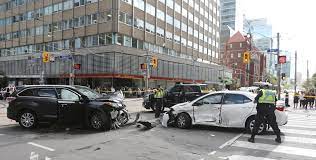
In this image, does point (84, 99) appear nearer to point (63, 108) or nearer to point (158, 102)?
point (63, 108)

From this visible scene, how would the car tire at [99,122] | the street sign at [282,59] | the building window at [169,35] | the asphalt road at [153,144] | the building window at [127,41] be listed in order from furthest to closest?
the building window at [169,35]
the building window at [127,41]
the street sign at [282,59]
the car tire at [99,122]
the asphalt road at [153,144]

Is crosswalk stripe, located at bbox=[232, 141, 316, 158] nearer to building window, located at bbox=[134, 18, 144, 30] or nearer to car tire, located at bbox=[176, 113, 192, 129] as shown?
car tire, located at bbox=[176, 113, 192, 129]

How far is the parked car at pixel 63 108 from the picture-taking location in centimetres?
1121

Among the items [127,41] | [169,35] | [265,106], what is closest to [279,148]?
[265,106]

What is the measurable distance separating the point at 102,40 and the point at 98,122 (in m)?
33.8

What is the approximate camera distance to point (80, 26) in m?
47.3

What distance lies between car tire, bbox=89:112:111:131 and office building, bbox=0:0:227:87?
2704 centimetres

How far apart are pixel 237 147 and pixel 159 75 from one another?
4337cm

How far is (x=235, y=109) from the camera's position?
1097 centimetres

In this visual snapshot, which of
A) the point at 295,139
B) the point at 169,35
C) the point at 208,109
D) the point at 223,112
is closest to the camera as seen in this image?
the point at 295,139

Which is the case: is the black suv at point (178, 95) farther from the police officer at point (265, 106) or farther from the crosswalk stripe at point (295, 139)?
the police officer at point (265, 106)

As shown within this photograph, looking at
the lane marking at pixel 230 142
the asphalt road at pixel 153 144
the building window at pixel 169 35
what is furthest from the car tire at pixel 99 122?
the building window at pixel 169 35

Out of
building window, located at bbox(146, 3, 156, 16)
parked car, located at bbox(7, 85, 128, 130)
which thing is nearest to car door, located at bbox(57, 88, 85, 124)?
parked car, located at bbox(7, 85, 128, 130)

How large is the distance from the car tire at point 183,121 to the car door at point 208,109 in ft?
0.89
